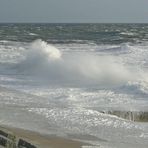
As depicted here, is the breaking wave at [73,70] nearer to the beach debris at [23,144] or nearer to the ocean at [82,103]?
the ocean at [82,103]

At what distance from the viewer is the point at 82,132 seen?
979cm

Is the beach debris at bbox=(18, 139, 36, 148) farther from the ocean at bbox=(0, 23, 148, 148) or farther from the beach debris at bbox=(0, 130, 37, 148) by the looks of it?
the ocean at bbox=(0, 23, 148, 148)

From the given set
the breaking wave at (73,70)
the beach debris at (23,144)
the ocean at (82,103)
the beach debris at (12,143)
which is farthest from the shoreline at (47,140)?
the breaking wave at (73,70)

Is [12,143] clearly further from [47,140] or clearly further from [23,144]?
[47,140]

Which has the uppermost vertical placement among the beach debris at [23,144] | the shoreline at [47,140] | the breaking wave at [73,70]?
the breaking wave at [73,70]

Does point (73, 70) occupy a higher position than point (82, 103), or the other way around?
point (73, 70)

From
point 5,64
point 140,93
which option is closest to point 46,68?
point 5,64

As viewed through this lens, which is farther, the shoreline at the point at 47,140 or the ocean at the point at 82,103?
Answer: the ocean at the point at 82,103

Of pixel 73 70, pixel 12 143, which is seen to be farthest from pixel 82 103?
pixel 73 70

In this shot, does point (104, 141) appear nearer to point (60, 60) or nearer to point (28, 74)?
point (28, 74)

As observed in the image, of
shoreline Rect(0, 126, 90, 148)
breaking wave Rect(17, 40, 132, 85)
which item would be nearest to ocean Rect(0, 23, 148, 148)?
breaking wave Rect(17, 40, 132, 85)

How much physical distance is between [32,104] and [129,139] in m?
3.95

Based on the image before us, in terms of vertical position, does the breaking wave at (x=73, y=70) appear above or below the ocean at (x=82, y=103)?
above

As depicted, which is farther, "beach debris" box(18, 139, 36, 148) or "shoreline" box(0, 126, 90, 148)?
"shoreline" box(0, 126, 90, 148)
